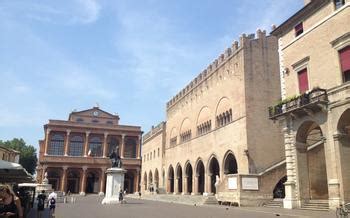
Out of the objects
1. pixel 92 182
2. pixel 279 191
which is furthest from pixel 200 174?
pixel 92 182

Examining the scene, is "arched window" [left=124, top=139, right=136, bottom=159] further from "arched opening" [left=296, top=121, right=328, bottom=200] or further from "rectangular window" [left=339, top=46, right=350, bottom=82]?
"rectangular window" [left=339, top=46, right=350, bottom=82]

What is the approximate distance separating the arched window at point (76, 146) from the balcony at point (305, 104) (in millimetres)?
50382

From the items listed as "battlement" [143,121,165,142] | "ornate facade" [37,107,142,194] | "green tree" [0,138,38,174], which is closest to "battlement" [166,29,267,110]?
"battlement" [143,121,165,142]

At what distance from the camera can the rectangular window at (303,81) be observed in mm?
21067

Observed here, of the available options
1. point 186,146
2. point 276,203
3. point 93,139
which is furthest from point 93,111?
point 276,203

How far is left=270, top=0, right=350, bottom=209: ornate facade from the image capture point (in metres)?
17.8

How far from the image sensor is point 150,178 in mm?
61188

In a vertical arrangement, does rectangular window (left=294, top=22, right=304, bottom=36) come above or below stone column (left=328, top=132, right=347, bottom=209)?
above

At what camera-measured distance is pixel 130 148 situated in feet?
230

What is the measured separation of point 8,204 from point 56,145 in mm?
61775

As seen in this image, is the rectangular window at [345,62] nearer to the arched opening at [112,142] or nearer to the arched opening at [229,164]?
A: the arched opening at [229,164]

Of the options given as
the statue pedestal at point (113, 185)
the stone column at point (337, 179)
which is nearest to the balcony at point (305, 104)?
the stone column at point (337, 179)

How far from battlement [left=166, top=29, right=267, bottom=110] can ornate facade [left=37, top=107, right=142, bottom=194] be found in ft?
64.8

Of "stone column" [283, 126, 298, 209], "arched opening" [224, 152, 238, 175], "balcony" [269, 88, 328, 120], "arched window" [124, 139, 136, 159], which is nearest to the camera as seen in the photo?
"balcony" [269, 88, 328, 120]
